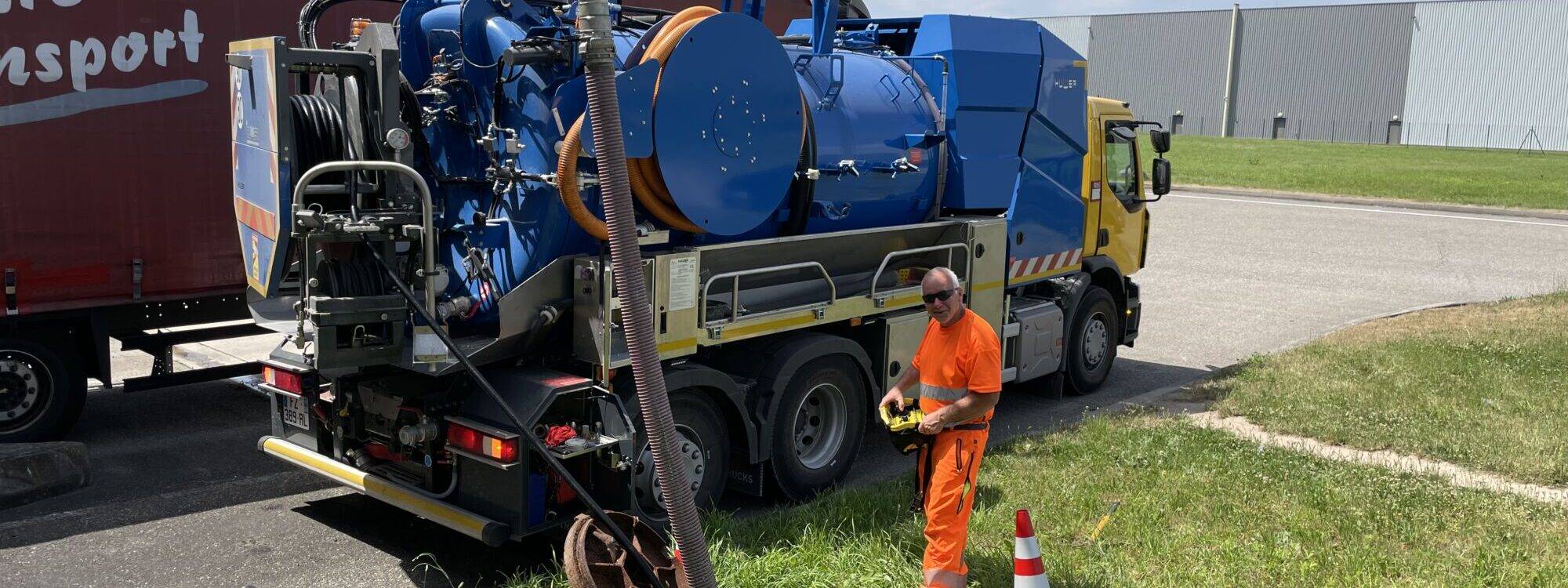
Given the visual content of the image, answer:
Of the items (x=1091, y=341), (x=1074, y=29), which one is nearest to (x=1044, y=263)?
(x=1091, y=341)

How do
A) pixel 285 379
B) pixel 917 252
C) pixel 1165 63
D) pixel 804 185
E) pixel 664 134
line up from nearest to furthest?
pixel 664 134 < pixel 285 379 < pixel 804 185 < pixel 917 252 < pixel 1165 63

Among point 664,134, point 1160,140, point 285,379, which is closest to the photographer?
point 664,134

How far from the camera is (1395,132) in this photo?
59906mm

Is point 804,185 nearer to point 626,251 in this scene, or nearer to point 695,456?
point 695,456

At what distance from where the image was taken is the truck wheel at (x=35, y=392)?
8.03 m

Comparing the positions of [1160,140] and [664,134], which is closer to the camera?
[664,134]

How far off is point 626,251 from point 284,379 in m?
3.70

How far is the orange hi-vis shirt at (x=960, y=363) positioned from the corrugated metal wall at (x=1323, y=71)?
60.9 metres

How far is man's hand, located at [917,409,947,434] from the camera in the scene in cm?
553

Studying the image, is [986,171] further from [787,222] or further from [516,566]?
[516,566]

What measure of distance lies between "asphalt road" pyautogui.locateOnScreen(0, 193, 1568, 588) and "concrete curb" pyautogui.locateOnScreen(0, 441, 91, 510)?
0.09m

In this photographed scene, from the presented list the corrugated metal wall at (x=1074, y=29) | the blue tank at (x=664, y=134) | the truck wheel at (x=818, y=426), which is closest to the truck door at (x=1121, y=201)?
the blue tank at (x=664, y=134)

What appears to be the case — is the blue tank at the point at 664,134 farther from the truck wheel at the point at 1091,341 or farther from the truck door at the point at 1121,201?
the truck door at the point at 1121,201

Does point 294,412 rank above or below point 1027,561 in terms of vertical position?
above
